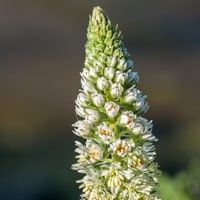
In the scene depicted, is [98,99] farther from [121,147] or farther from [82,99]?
[121,147]

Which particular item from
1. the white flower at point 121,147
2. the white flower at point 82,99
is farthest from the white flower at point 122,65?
the white flower at point 121,147

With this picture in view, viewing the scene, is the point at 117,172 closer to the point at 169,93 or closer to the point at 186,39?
the point at 169,93

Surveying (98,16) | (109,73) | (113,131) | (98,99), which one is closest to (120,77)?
(109,73)

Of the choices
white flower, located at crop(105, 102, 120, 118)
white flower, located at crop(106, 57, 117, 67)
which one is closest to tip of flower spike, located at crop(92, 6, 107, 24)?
white flower, located at crop(106, 57, 117, 67)

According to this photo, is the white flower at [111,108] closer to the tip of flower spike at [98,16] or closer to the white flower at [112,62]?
the white flower at [112,62]

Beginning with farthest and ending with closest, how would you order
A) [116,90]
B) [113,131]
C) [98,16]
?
[98,16] → [113,131] → [116,90]

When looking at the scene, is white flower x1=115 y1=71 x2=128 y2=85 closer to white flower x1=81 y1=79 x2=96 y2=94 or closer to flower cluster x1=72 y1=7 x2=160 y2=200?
flower cluster x1=72 y1=7 x2=160 y2=200
